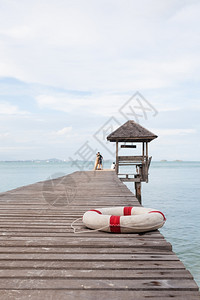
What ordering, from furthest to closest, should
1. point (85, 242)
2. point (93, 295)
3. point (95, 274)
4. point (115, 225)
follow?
point (115, 225)
point (85, 242)
point (95, 274)
point (93, 295)

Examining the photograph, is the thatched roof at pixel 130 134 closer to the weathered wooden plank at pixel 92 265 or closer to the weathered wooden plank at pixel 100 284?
the weathered wooden plank at pixel 92 265

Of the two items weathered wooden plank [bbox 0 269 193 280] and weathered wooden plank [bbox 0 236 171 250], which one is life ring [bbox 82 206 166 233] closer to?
weathered wooden plank [bbox 0 236 171 250]

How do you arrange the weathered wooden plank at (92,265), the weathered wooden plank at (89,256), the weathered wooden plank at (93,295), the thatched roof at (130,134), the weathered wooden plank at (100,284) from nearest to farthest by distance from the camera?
the weathered wooden plank at (93,295), the weathered wooden plank at (100,284), the weathered wooden plank at (92,265), the weathered wooden plank at (89,256), the thatched roof at (130,134)

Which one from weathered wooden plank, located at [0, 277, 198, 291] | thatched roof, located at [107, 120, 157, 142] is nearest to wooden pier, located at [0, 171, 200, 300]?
weathered wooden plank, located at [0, 277, 198, 291]

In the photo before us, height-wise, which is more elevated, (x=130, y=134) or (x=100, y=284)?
(x=130, y=134)

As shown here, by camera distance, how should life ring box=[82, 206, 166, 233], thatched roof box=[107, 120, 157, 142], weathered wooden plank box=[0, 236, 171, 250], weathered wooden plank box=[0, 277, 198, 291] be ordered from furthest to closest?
thatched roof box=[107, 120, 157, 142] → life ring box=[82, 206, 166, 233] → weathered wooden plank box=[0, 236, 171, 250] → weathered wooden plank box=[0, 277, 198, 291]

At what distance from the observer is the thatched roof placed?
16.2 m

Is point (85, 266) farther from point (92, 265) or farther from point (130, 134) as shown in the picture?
point (130, 134)

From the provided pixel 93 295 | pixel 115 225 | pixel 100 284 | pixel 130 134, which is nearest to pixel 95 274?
pixel 100 284

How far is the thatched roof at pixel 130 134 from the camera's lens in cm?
1623

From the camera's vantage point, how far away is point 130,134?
16.4 metres

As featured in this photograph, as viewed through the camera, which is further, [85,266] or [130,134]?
[130,134]

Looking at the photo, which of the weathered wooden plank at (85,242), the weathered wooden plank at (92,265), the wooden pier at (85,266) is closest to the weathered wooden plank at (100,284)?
the wooden pier at (85,266)

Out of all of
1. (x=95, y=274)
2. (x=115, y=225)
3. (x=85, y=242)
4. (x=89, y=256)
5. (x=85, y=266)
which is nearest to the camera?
(x=95, y=274)
